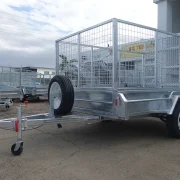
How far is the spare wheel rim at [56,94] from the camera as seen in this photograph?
519 cm

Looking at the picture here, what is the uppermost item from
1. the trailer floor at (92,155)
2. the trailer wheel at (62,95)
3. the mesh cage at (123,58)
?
the mesh cage at (123,58)

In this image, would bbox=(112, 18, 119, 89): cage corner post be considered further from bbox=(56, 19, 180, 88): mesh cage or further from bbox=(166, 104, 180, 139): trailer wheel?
bbox=(166, 104, 180, 139): trailer wheel

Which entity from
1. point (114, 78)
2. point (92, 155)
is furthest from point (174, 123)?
point (92, 155)

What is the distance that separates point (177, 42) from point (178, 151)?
112 inches

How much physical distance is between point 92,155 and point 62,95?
4.29 feet

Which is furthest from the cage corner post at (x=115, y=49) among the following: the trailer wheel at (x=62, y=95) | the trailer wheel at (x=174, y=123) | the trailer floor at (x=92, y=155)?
the trailer wheel at (x=174, y=123)

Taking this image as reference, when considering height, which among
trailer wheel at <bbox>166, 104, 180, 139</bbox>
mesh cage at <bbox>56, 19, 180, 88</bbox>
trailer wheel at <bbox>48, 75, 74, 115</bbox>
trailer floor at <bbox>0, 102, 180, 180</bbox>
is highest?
mesh cage at <bbox>56, 19, 180, 88</bbox>

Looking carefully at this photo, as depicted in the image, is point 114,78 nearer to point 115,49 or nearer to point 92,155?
point 115,49

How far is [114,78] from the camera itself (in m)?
4.71

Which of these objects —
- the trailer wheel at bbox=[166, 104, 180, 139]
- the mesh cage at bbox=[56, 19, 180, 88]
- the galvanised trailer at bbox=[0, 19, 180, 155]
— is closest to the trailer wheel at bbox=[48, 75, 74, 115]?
the galvanised trailer at bbox=[0, 19, 180, 155]

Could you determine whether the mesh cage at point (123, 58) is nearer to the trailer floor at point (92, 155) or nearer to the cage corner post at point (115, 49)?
the cage corner post at point (115, 49)

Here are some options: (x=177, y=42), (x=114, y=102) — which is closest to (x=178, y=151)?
(x=114, y=102)

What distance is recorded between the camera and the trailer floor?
3.60 metres

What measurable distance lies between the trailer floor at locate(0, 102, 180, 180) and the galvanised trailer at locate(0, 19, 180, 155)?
475 mm
